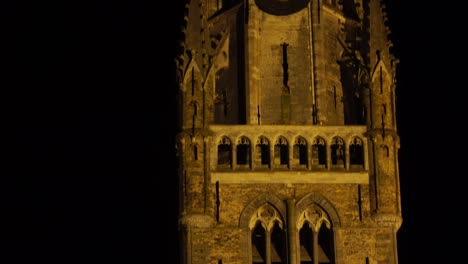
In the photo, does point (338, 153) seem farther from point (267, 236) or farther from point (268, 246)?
point (268, 246)

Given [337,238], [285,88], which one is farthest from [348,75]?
[337,238]

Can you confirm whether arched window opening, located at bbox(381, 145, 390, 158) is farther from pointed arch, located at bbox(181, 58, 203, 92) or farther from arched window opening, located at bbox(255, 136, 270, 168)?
pointed arch, located at bbox(181, 58, 203, 92)

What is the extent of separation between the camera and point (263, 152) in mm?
63438

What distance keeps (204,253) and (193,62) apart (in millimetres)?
6191

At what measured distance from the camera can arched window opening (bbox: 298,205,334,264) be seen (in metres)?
61.7

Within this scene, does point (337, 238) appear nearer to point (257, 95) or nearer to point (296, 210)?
point (296, 210)

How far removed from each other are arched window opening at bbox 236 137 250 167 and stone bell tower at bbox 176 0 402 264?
0.04 meters

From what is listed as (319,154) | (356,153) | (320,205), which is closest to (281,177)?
(320,205)

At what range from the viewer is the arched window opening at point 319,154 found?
206 feet

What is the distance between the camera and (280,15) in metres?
65.8

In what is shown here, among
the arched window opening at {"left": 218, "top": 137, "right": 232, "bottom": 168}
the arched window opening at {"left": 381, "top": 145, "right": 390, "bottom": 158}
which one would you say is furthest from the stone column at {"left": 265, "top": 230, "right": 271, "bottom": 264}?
the arched window opening at {"left": 381, "top": 145, "right": 390, "bottom": 158}

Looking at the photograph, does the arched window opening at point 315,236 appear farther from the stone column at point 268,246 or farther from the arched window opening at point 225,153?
the arched window opening at point 225,153

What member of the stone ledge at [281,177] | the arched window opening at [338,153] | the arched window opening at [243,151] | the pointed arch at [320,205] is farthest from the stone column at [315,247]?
the arched window opening at [243,151]

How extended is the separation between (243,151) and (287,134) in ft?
5.42
